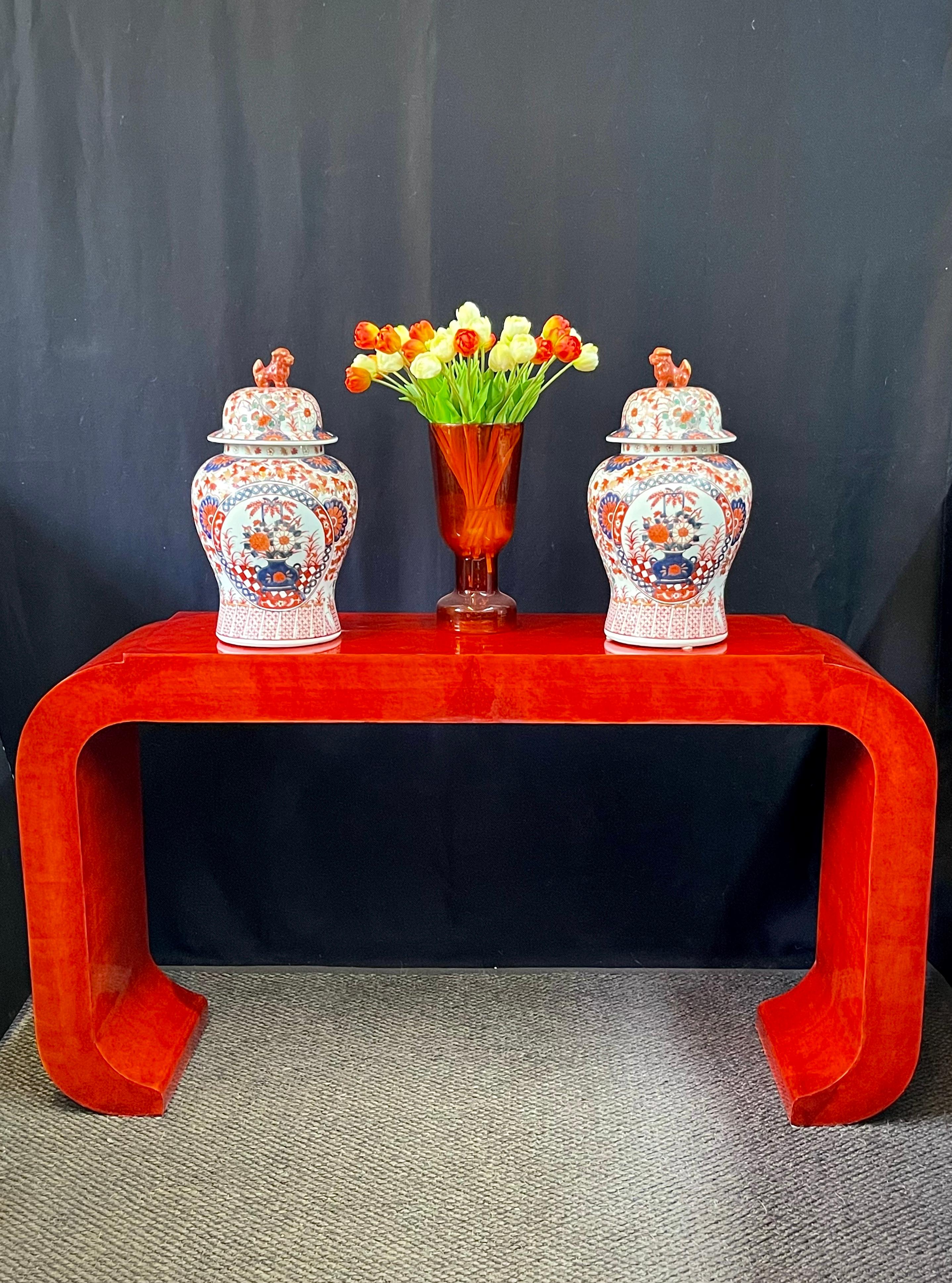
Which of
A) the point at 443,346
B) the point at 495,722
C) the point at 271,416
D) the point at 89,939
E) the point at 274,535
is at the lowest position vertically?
the point at 89,939

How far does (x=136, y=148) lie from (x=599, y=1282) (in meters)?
1.77

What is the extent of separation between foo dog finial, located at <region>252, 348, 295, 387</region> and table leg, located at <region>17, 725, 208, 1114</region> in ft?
1.84

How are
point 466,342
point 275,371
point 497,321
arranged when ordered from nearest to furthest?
point 466,342
point 275,371
point 497,321

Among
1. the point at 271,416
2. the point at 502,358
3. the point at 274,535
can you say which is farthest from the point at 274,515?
the point at 502,358

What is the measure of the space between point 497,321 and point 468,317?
33 cm

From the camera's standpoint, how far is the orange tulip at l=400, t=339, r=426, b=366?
1628mm

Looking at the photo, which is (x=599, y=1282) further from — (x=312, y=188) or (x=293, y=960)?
(x=312, y=188)

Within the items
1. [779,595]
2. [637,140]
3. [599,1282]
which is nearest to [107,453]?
[637,140]

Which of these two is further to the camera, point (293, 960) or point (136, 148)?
point (293, 960)

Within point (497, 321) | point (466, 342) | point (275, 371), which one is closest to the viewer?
point (466, 342)

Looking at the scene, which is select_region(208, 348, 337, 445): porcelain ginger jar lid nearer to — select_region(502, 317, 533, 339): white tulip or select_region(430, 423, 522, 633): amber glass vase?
select_region(430, 423, 522, 633): amber glass vase

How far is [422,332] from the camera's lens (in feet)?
5.31

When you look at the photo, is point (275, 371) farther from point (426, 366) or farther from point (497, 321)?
point (497, 321)

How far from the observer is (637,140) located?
74.5 inches
